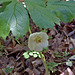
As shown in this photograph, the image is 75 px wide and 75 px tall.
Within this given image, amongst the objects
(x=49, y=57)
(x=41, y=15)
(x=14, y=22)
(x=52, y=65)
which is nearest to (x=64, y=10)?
(x=41, y=15)

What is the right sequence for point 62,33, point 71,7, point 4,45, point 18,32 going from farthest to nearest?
point 62,33 → point 4,45 → point 71,7 → point 18,32

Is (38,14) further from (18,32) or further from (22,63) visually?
(22,63)

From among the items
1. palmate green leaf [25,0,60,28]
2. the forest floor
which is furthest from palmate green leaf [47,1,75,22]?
the forest floor

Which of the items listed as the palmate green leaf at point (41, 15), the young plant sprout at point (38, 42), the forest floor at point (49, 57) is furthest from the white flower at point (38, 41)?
the forest floor at point (49, 57)

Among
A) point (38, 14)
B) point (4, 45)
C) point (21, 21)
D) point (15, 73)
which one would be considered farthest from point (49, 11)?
point (4, 45)

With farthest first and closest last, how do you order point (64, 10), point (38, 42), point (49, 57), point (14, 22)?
point (49, 57) < point (38, 42) < point (64, 10) < point (14, 22)

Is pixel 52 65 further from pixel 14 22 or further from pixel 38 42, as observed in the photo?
pixel 14 22
